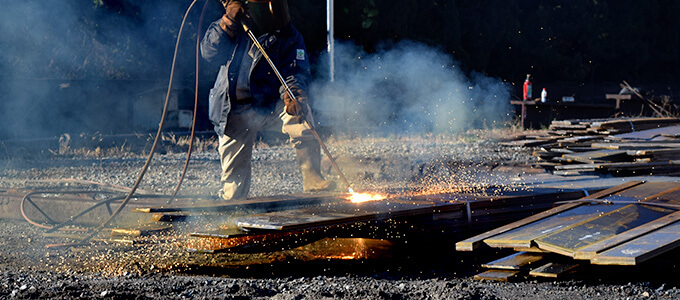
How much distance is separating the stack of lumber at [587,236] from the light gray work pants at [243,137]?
2364 mm

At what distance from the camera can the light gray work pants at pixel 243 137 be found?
5988 mm

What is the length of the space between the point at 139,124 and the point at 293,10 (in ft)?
14.1

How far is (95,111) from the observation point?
44.2 ft

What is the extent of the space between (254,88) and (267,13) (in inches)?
26.6

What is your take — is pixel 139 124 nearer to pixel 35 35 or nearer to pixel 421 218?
pixel 35 35

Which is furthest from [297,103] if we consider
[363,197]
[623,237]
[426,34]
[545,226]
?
[426,34]

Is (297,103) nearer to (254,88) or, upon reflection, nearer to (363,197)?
(254,88)

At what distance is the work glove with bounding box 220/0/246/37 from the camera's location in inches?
226

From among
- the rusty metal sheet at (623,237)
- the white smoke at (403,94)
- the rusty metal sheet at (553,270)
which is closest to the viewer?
→ the rusty metal sheet at (623,237)

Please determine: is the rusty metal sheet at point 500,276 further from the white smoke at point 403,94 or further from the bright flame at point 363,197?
the white smoke at point 403,94

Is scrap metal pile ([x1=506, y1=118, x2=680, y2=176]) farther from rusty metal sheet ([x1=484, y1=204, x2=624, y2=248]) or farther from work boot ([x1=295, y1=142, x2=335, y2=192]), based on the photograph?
work boot ([x1=295, y1=142, x2=335, y2=192])

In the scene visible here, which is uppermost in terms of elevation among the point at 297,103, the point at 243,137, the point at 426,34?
the point at 426,34

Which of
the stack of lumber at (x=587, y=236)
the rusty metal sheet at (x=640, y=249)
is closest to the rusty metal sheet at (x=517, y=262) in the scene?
the stack of lumber at (x=587, y=236)

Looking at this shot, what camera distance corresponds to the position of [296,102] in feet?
18.7
